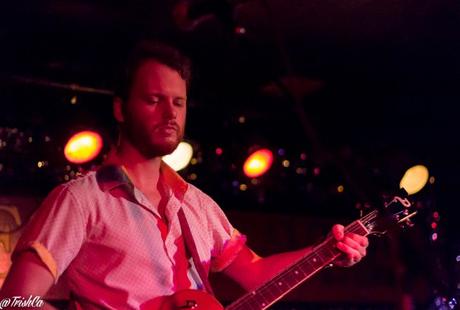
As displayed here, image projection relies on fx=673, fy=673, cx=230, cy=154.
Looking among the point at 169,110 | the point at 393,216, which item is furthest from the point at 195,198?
the point at 393,216

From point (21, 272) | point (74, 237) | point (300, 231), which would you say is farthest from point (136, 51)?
point (300, 231)

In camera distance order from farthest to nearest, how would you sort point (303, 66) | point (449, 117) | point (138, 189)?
point (449, 117)
point (303, 66)
point (138, 189)

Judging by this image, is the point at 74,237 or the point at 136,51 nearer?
the point at 74,237

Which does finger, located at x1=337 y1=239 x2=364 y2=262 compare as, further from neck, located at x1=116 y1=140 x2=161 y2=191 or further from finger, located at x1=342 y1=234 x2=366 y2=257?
neck, located at x1=116 y1=140 x2=161 y2=191

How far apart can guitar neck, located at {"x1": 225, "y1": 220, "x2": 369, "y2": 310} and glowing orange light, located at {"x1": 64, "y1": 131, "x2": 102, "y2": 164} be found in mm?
2836

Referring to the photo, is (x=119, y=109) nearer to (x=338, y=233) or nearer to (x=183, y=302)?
(x=183, y=302)

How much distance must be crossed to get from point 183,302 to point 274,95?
4.40 m

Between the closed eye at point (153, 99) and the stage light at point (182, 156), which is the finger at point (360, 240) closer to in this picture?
the closed eye at point (153, 99)

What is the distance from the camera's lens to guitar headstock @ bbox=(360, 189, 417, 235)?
2.68m

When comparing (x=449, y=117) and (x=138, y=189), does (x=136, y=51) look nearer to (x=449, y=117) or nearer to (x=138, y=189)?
(x=138, y=189)

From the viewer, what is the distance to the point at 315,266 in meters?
3.20

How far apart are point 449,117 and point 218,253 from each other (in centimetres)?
490

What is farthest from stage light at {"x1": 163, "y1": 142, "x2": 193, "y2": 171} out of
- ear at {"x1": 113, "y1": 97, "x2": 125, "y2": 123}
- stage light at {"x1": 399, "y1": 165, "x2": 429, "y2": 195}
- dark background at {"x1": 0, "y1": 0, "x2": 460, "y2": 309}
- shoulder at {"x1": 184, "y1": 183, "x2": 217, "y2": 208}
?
ear at {"x1": 113, "y1": 97, "x2": 125, "y2": 123}

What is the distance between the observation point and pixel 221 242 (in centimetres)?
333
